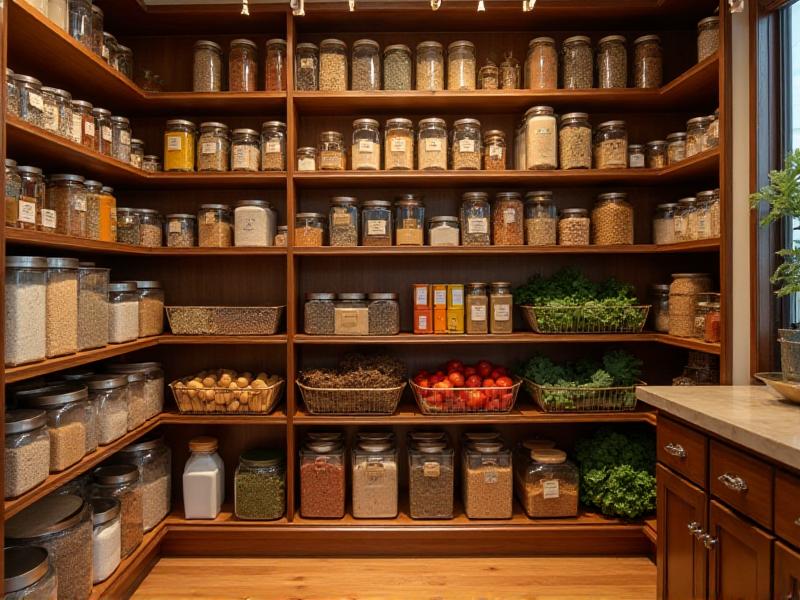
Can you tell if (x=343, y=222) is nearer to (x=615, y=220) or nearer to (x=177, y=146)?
(x=177, y=146)

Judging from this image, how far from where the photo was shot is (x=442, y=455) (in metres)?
2.65

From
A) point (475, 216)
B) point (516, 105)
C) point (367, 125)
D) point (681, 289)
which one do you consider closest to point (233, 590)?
point (475, 216)

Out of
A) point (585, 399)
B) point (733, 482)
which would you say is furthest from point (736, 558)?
point (585, 399)

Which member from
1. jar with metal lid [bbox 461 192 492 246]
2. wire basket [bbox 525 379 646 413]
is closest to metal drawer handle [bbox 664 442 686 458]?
wire basket [bbox 525 379 646 413]

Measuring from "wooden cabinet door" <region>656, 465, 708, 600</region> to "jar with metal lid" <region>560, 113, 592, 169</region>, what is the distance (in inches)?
55.5

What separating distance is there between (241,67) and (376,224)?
38.9 inches

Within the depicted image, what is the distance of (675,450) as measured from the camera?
5.88 ft

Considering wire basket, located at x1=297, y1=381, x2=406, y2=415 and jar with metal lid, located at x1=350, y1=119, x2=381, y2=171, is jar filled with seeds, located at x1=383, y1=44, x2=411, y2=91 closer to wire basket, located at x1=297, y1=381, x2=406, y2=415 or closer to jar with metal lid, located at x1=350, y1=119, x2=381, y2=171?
jar with metal lid, located at x1=350, y1=119, x2=381, y2=171

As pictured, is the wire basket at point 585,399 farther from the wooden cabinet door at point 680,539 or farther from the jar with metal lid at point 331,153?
the jar with metal lid at point 331,153

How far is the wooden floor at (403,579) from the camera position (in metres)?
2.33

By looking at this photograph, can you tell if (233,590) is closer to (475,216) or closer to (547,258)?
(475,216)

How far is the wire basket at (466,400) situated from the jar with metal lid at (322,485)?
50cm

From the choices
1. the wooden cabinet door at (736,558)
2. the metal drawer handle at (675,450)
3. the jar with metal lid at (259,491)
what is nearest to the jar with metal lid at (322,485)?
the jar with metal lid at (259,491)

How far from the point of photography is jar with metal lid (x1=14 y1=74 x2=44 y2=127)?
1.77 meters
